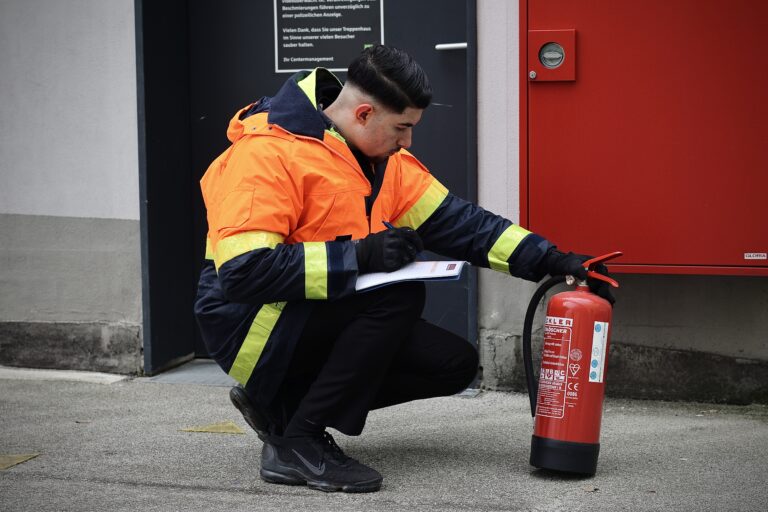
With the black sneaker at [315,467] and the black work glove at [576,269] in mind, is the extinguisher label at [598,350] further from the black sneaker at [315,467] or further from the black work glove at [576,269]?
the black sneaker at [315,467]

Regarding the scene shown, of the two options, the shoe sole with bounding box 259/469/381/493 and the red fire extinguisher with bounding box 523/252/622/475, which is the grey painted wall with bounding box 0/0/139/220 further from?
the red fire extinguisher with bounding box 523/252/622/475

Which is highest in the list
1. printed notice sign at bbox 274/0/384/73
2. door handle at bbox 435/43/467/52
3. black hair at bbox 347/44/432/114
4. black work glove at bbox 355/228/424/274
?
printed notice sign at bbox 274/0/384/73

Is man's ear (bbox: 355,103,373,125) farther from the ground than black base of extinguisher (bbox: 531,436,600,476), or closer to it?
farther from the ground

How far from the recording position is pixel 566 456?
317 cm

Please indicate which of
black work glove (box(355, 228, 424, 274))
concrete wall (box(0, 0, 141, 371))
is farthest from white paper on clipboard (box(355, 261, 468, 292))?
concrete wall (box(0, 0, 141, 371))

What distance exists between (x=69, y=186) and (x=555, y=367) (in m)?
2.64

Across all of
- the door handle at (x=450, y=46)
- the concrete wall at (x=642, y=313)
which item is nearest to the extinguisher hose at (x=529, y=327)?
the concrete wall at (x=642, y=313)

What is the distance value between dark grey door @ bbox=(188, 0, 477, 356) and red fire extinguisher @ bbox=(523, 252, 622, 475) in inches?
48.8

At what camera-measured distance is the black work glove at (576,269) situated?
320 centimetres

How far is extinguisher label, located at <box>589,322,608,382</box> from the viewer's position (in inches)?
123

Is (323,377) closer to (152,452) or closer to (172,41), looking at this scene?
(152,452)

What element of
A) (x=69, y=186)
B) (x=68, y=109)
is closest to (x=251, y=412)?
(x=69, y=186)

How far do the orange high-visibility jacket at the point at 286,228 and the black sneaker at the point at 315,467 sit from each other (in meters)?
0.17

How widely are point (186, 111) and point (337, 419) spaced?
2.24 meters
